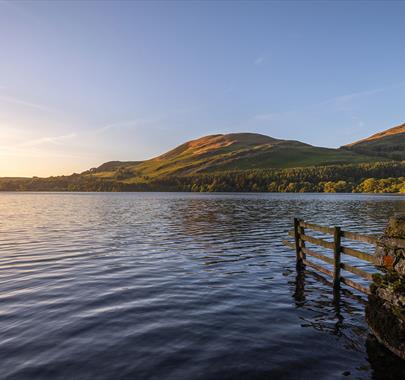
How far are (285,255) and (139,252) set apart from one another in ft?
33.9

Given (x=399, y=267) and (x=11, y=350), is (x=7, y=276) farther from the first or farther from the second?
(x=399, y=267)

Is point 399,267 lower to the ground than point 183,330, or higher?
higher

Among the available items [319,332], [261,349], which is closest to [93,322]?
[261,349]

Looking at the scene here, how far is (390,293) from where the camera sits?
9727mm

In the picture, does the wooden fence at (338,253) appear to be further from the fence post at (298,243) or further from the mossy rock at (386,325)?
the mossy rock at (386,325)

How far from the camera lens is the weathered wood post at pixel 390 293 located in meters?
9.18

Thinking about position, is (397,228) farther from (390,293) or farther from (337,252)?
(337,252)

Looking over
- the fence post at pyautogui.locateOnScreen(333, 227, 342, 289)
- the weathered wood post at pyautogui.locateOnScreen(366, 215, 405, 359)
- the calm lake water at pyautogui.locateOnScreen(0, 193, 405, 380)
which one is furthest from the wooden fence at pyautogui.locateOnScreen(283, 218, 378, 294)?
the weathered wood post at pyautogui.locateOnScreen(366, 215, 405, 359)

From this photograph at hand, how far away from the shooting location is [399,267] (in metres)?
9.91

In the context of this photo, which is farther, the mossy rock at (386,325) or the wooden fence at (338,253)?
the wooden fence at (338,253)

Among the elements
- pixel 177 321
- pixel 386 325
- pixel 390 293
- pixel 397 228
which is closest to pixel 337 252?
pixel 397 228

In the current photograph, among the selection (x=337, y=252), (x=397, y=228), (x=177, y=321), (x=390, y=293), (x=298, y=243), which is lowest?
(x=177, y=321)

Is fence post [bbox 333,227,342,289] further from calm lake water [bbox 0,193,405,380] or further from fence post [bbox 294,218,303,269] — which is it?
fence post [bbox 294,218,303,269]

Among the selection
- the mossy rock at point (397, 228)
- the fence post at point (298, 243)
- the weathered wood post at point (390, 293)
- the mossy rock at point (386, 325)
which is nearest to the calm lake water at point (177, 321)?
the mossy rock at point (386, 325)
